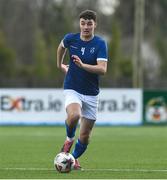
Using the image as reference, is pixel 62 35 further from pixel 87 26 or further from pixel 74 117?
pixel 74 117

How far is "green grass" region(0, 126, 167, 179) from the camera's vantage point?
13495 mm

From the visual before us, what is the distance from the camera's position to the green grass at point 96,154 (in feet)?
44.3

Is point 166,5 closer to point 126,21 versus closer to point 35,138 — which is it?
point 126,21

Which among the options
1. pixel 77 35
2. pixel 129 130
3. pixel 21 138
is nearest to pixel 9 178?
pixel 77 35

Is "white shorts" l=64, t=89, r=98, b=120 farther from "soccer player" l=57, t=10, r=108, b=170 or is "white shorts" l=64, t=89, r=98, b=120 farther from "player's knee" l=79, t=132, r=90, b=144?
"player's knee" l=79, t=132, r=90, b=144

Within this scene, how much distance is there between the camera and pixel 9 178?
40.8ft

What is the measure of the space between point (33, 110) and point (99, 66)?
1956 centimetres

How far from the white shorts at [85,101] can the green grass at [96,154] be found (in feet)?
2.99

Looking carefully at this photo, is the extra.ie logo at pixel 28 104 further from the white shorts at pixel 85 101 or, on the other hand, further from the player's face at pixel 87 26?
the player's face at pixel 87 26

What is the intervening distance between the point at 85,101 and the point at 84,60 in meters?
0.66

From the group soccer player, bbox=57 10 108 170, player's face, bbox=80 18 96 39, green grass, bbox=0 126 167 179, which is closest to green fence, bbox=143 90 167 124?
green grass, bbox=0 126 167 179

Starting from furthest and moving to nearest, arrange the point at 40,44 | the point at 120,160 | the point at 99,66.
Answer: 1. the point at 40,44
2. the point at 120,160
3. the point at 99,66

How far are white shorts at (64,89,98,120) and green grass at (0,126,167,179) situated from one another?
0.91 metres

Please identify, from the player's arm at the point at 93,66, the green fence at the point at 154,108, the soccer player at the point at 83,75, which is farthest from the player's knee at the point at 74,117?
the green fence at the point at 154,108
